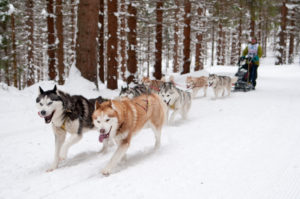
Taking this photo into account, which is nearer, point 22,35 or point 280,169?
point 280,169

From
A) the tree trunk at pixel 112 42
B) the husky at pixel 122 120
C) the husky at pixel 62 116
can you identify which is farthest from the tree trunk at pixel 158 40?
the husky at pixel 62 116

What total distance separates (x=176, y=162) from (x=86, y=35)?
247 inches

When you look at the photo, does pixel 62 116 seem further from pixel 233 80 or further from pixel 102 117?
pixel 233 80

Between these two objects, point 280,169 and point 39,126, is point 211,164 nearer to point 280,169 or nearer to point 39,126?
point 280,169

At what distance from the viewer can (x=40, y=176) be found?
351 centimetres

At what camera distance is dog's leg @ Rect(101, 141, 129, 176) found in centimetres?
327

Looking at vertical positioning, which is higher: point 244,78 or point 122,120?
point 244,78

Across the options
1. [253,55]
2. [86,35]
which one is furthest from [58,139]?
[253,55]

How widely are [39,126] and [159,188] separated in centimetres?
460

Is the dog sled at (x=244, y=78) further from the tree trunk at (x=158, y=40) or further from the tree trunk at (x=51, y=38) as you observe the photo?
the tree trunk at (x=51, y=38)

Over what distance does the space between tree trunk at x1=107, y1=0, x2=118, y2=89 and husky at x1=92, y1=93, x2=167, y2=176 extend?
22.3ft

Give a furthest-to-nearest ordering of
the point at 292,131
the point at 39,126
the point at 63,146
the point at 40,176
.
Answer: the point at 39,126 < the point at 292,131 < the point at 63,146 < the point at 40,176

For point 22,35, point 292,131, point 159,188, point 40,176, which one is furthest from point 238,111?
point 22,35

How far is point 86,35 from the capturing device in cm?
820
